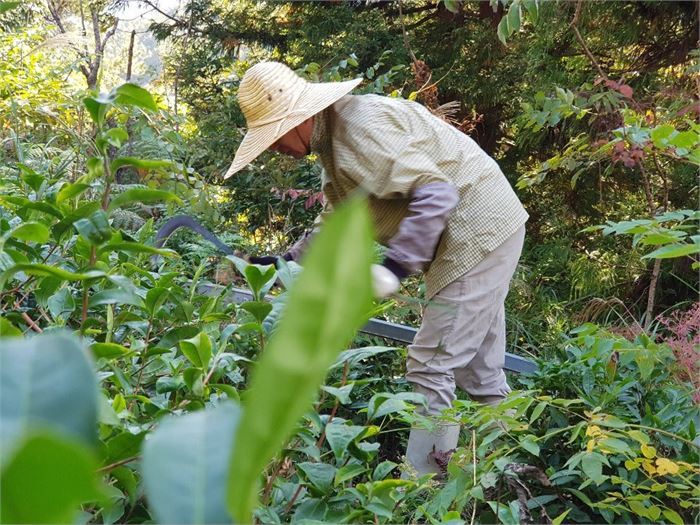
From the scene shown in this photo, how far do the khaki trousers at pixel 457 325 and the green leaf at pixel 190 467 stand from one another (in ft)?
7.41

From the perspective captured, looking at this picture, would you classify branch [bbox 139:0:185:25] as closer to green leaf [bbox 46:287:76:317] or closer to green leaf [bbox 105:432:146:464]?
green leaf [bbox 46:287:76:317]

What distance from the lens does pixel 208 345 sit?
82 cm

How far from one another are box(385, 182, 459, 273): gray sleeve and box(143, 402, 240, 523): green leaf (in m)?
1.87

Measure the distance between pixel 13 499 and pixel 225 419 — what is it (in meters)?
0.07

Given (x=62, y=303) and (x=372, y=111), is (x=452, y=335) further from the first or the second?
(x=62, y=303)

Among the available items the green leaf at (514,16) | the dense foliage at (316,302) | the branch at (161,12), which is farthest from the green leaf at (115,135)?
the branch at (161,12)

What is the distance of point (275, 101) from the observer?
238 centimetres

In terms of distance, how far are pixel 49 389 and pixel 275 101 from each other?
2.25 meters

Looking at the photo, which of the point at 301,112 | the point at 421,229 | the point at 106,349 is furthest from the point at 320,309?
the point at 301,112

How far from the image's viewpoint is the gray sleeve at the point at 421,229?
2.11m

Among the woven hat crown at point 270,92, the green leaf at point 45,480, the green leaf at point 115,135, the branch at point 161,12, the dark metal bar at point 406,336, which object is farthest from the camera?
the branch at point 161,12

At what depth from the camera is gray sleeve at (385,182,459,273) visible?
2109mm

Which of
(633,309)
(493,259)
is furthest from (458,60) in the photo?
(493,259)

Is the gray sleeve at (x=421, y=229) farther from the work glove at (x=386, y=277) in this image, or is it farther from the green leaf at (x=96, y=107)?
the green leaf at (x=96, y=107)
